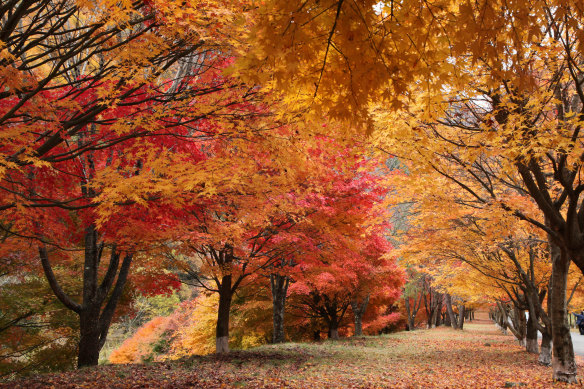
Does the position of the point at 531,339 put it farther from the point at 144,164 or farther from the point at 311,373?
the point at 144,164

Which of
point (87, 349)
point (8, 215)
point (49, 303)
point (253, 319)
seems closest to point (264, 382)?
point (87, 349)

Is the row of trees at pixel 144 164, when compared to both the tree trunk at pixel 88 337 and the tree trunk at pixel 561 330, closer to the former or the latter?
the tree trunk at pixel 88 337

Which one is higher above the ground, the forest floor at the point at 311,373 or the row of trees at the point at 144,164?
the row of trees at the point at 144,164

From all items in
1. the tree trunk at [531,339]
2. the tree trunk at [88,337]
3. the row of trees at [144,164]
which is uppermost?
the row of trees at [144,164]

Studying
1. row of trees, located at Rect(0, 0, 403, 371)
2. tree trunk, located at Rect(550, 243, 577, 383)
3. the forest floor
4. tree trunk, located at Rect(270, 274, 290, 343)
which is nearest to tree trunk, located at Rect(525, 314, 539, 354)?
the forest floor

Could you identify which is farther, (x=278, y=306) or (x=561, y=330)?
(x=278, y=306)

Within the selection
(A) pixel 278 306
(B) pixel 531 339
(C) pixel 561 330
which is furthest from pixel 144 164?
(B) pixel 531 339

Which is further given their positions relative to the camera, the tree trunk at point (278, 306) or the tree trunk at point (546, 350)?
the tree trunk at point (278, 306)

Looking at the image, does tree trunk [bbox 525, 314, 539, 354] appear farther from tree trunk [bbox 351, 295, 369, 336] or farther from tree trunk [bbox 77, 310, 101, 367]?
tree trunk [bbox 77, 310, 101, 367]

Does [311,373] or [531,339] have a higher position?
[311,373]

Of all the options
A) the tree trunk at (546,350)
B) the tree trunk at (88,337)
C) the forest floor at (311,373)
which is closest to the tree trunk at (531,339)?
the forest floor at (311,373)

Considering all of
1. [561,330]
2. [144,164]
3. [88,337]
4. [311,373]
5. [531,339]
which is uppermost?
[144,164]

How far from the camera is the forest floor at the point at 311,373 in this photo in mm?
7004

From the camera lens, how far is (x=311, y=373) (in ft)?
29.0
